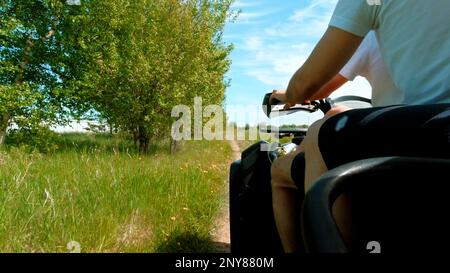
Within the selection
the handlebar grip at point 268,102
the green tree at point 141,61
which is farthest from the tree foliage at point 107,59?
the handlebar grip at point 268,102

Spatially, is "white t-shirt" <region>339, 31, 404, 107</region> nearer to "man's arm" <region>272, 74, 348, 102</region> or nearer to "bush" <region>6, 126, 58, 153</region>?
"man's arm" <region>272, 74, 348, 102</region>

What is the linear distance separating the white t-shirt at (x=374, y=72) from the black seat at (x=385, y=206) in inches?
21.2

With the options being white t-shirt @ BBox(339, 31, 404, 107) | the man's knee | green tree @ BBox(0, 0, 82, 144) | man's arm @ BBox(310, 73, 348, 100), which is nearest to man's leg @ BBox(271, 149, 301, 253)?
the man's knee

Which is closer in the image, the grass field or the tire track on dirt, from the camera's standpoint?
the grass field

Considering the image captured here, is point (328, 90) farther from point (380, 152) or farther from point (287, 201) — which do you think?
point (380, 152)

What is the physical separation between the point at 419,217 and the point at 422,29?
651 mm

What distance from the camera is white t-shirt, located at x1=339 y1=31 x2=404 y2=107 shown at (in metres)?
1.52

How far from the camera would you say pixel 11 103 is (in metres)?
10.2

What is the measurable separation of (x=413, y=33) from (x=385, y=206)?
616mm

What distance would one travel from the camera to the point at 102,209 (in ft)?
9.84

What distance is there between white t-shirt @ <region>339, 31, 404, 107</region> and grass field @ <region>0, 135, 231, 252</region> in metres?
1.95

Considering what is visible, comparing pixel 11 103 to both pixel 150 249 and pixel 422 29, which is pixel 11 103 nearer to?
pixel 150 249

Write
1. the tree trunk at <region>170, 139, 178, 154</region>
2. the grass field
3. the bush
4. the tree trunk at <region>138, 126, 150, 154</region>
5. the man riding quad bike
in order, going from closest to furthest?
1. the man riding quad bike
2. the grass field
3. the bush
4. the tree trunk at <region>138, 126, 150, 154</region>
5. the tree trunk at <region>170, 139, 178, 154</region>

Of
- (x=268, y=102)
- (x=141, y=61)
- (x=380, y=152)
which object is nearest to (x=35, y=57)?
(x=141, y=61)
